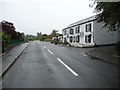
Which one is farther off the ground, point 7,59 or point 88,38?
point 88,38

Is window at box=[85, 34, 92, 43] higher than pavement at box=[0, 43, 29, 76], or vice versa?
window at box=[85, 34, 92, 43]

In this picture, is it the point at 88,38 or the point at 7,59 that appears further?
the point at 88,38

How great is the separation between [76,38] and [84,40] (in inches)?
338

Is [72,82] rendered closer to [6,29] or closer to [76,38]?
[6,29]

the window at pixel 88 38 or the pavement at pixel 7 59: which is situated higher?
the window at pixel 88 38

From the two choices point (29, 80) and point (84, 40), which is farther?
point (84, 40)

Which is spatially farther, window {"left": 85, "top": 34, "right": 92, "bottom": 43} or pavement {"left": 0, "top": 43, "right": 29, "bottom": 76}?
window {"left": 85, "top": 34, "right": 92, "bottom": 43}

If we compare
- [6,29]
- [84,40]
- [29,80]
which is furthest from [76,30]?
[29,80]

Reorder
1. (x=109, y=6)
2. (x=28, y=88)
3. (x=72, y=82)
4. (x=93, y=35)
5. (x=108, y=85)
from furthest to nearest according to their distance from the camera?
(x=93, y=35), (x=109, y=6), (x=72, y=82), (x=108, y=85), (x=28, y=88)

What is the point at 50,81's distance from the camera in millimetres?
7059

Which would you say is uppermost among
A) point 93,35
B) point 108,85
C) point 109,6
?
point 109,6

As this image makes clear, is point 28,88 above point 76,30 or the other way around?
the other way around

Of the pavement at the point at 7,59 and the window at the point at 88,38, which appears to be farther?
the window at the point at 88,38

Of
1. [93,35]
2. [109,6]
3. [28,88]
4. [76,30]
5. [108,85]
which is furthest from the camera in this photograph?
[76,30]
